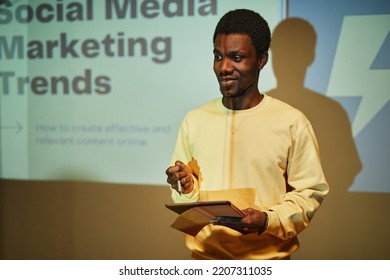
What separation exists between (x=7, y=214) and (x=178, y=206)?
1.30m

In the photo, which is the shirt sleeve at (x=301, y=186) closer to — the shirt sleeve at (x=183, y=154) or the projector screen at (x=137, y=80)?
the projector screen at (x=137, y=80)

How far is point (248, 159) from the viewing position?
253 cm

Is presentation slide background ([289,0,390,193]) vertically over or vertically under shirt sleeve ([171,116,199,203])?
over

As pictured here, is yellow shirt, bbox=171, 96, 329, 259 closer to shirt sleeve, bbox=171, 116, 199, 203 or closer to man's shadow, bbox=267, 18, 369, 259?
shirt sleeve, bbox=171, 116, 199, 203

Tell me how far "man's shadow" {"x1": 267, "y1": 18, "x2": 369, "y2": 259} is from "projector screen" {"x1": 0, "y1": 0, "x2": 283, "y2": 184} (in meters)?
0.33

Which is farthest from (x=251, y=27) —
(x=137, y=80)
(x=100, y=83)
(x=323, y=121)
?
(x=100, y=83)

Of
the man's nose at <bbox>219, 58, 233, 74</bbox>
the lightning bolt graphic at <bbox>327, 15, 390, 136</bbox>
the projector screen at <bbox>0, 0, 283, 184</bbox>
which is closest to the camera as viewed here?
the man's nose at <bbox>219, 58, 233, 74</bbox>

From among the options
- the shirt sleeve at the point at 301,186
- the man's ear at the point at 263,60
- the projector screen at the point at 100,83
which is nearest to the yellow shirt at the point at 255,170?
the shirt sleeve at the point at 301,186

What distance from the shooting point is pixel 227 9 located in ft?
8.98

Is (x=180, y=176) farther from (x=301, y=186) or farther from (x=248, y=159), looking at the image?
(x=301, y=186)

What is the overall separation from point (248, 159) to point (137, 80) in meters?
0.78

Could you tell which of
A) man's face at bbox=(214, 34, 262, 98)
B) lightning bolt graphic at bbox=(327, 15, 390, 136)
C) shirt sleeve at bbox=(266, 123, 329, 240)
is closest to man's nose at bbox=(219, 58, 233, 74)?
man's face at bbox=(214, 34, 262, 98)

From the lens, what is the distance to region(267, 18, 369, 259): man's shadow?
2.67 meters
